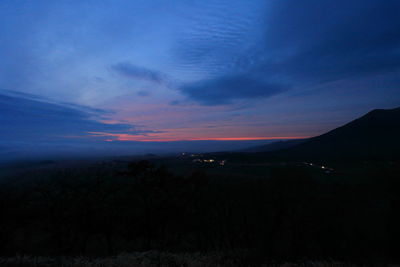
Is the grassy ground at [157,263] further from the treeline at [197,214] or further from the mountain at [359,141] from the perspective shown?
the mountain at [359,141]

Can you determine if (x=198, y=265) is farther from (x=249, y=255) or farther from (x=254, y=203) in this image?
(x=254, y=203)

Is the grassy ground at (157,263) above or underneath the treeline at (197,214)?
above

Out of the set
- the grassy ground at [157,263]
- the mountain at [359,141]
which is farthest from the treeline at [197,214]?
the mountain at [359,141]

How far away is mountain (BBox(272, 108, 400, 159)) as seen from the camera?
131125mm

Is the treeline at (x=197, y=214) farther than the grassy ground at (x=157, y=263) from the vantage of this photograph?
Yes

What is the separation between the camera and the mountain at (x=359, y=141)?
13112cm

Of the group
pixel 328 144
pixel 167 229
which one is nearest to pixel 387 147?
pixel 328 144

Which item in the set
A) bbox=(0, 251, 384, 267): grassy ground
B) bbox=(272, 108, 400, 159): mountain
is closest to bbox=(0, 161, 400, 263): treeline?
bbox=(0, 251, 384, 267): grassy ground

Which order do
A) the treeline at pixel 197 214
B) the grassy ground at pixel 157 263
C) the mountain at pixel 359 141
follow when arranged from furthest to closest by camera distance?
1. the mountain at pixel 359 141
2. the treeline at pixel 197 214
3. the grassy ground at pixel 157 263

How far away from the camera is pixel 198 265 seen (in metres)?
8.29

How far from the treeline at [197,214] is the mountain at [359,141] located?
120576 millimetres

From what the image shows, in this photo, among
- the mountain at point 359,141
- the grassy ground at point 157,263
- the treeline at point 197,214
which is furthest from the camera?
the mountain at point 359,141

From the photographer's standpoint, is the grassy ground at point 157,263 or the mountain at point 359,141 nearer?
the grassy ground at point 157,263

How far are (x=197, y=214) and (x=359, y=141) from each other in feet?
589
